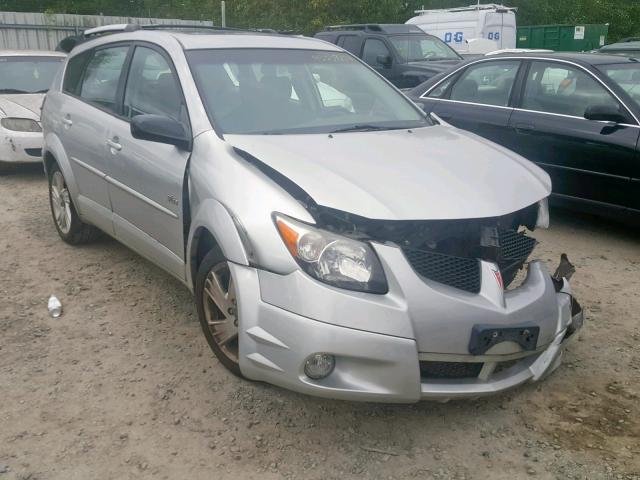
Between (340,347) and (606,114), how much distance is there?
3836mm

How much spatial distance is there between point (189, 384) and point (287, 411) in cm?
55

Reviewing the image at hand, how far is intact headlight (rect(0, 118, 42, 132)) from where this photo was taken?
27.0 ft

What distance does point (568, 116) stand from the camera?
6.09m

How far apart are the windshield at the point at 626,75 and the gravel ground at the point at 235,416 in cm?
226

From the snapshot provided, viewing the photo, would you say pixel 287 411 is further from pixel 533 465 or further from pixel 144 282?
pixel 144 282

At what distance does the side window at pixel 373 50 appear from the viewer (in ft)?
42.7

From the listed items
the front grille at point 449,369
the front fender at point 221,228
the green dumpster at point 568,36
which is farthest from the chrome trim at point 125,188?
the green dumpster at point 568,36

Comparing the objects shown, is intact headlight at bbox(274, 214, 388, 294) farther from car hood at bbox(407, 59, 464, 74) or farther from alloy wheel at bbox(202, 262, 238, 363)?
car hood at bbox(407, 59, 464, 74)

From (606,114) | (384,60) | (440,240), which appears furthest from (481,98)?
(384,60)

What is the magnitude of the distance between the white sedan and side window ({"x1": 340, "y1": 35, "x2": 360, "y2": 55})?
5359mm

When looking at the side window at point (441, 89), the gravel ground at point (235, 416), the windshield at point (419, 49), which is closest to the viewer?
the gravel ground at point (235, 416)

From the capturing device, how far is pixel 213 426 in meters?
3.19

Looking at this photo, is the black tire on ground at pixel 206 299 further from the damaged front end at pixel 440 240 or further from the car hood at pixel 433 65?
the car hood at pixel 433 65

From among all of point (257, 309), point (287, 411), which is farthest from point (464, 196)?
point (287, 411)
